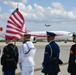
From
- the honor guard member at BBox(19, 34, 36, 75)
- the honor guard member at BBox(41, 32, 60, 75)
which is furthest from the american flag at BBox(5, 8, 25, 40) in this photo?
the honor guard member at BBox(41, 32, 60, 75)

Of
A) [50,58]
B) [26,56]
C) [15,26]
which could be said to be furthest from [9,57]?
[15,26]

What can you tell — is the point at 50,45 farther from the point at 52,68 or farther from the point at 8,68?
the point at 8,68

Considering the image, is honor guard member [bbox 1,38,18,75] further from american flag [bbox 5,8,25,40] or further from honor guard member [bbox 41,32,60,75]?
honor guard member [bbox 41,32,60,75]

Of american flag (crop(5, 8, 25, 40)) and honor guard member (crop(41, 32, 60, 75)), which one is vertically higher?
american flag (crop(5, 8, 25, 40))

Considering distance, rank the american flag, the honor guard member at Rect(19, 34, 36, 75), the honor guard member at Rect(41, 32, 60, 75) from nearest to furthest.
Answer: the honor guard member at Rect(41, 32, 60, 75) < the honor guard member at Rect(19, 34, 36, 75) < the american flag

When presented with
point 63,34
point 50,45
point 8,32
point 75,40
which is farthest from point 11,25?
point 63,34

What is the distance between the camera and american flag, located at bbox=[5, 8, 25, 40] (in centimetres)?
916

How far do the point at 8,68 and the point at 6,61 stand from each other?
0.75 ft

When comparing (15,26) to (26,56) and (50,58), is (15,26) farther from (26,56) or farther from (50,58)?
(50,58)

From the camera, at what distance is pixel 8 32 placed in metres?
9.16

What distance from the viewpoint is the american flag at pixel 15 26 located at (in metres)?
9.16

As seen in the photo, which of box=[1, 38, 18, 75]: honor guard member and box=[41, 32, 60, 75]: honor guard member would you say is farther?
box=[1, 38, 18, 75]: honor guard member

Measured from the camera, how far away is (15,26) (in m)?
9.49

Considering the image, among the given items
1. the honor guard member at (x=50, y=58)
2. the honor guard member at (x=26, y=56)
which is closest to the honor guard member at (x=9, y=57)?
the honor guard member at (x=26, y=56)
